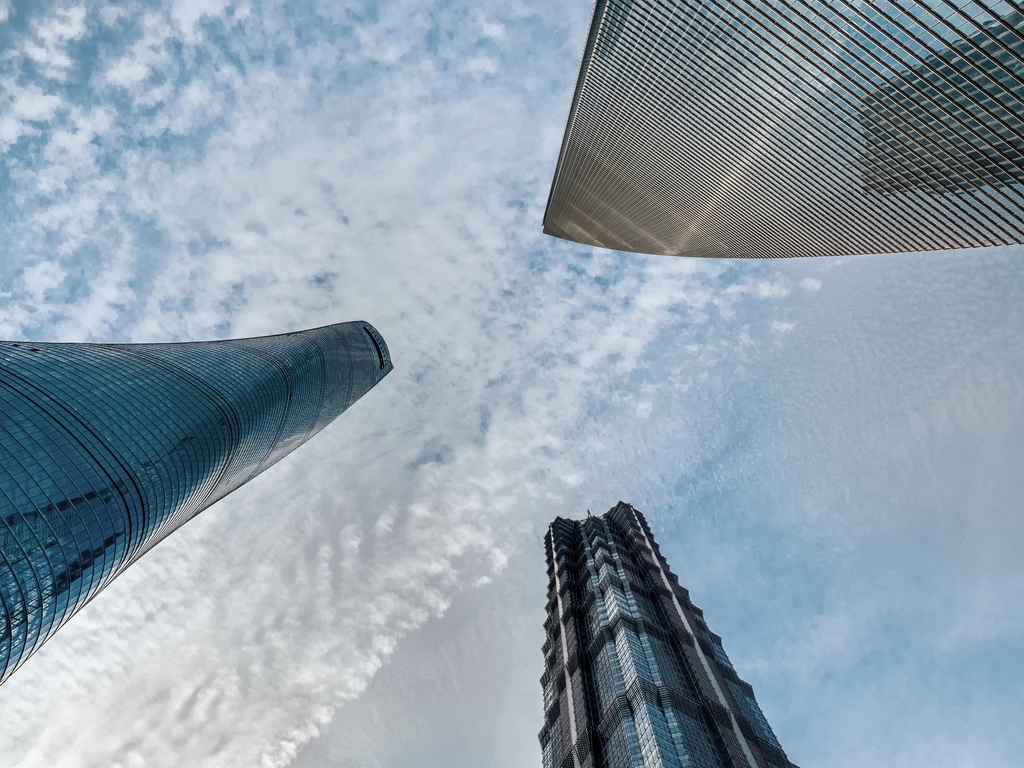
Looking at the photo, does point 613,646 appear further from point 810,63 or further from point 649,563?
point 810,63

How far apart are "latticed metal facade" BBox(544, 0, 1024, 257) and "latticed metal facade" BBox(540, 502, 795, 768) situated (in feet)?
303

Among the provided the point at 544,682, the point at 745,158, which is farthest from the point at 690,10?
the point at 544,682

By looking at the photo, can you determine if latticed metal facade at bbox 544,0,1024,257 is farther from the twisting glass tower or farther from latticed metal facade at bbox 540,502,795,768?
the twisting glass tower

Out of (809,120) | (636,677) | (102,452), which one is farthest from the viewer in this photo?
(636,677)

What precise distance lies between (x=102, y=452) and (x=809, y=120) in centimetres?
11860

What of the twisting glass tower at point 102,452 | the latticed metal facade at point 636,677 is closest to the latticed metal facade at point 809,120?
the latticed metal facade at point 636,677

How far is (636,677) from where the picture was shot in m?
107

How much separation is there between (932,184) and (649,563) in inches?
4729

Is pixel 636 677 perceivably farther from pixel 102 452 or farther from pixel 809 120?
pixel 809 120

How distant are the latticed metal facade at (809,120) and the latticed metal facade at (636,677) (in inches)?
3640

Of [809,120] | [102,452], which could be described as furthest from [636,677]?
[809,120]

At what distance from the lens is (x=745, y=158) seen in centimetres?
10131

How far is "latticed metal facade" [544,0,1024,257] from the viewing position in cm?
6269

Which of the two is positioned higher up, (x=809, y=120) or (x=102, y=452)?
(x=809, y=120)
